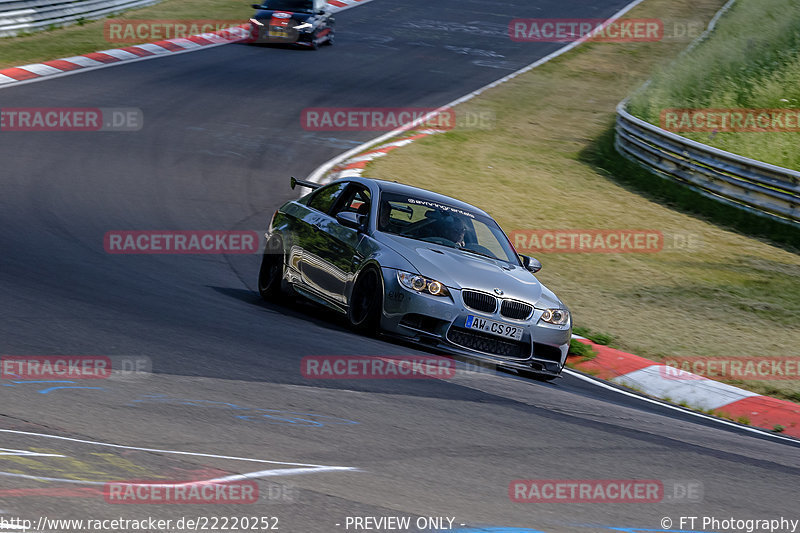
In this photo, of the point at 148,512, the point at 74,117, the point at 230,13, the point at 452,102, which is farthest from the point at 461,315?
the point at 230,13

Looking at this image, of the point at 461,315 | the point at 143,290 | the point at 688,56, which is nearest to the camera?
the point at 461,315

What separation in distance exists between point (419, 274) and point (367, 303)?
60 cm

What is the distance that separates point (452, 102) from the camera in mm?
24734

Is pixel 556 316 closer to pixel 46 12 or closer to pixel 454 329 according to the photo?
pixel 454 329

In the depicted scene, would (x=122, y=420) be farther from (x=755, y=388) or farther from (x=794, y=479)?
(x=755, y=388)

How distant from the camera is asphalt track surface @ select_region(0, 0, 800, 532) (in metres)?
5.10

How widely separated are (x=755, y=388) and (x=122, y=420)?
6.74 m

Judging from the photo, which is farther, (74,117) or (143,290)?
(74,117)
